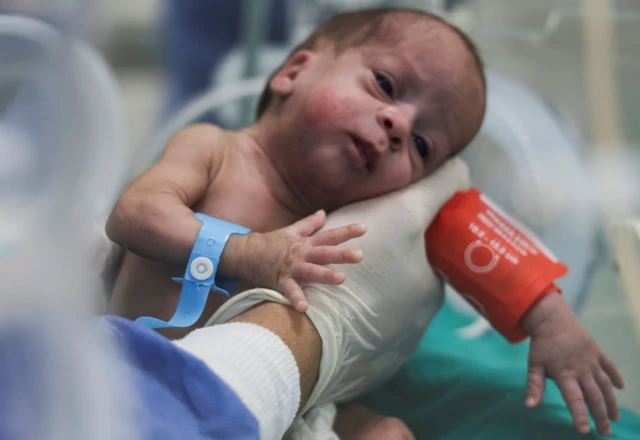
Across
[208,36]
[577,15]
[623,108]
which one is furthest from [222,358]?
[208,36]

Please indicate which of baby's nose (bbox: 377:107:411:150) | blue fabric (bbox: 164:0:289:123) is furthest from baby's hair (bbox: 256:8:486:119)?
blue fabric (bbox: 164:0:289:123)

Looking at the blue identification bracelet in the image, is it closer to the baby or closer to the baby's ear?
the baby

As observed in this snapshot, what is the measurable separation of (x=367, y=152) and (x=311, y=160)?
0.21 ft

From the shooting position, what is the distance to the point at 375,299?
0.64 metres

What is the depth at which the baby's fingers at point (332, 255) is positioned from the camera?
57 cm

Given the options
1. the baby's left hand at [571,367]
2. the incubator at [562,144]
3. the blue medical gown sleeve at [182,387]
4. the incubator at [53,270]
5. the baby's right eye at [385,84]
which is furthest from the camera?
the incubator at [562,144]

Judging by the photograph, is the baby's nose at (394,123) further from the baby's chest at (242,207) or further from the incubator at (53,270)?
the incubator at (53,270)

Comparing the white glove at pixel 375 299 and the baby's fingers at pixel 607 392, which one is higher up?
the white glove at pixel 375 299

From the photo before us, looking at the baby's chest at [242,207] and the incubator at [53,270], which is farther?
the baby's chest at [242,207]

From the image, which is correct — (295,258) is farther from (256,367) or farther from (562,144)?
(562,144)

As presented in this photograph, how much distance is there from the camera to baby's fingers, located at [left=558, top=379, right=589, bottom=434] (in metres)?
0.64

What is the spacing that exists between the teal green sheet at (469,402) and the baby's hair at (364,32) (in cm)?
36

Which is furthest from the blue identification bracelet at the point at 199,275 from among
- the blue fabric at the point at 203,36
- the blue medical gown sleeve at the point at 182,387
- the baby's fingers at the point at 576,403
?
the blue fabric at the point at 203,36

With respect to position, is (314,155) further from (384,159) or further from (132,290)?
(132,290)
